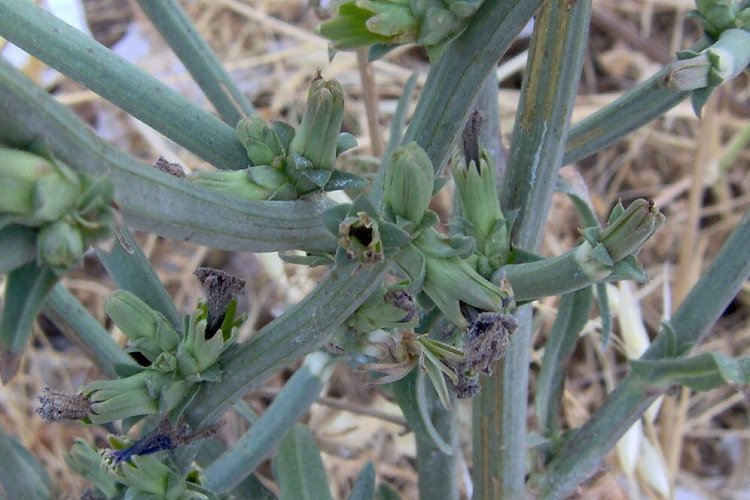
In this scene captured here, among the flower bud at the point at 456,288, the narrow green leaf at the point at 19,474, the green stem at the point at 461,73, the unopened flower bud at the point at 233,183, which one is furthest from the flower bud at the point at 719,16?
the narrow green leaf at the point at 19,474

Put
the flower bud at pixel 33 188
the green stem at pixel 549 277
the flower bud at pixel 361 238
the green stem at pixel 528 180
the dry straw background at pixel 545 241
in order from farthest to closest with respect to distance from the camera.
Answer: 1. the dry straw background at pixel 545 241
2. the green stem at pixel 528 180
3. the green stem at pixel 549 277
4. the flower bud at pixel 361 238
5. the flower bud at pixel 33 188

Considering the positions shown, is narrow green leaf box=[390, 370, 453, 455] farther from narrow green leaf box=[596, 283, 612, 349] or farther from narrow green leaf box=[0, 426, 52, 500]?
narrow green leaf box=[0, 426, 52, 500]

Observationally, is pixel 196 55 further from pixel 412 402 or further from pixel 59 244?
pixel 59 244

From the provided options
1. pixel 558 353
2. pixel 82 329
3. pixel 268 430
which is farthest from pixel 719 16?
pixel 82 329

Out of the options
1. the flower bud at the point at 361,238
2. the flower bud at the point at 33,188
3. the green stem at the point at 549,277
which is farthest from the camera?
the green stem at the point at 549,277

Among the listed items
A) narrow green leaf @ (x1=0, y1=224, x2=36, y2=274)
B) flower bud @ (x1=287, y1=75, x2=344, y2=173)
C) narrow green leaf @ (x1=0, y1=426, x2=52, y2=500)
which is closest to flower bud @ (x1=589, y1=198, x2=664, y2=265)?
flower bud @ (x1=287, y1=75, x2=344, y2=173)

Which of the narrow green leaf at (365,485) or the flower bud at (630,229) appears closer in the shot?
the flower bud at (630,229)

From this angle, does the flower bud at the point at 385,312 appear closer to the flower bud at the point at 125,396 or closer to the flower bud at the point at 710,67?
the flower bud at the point at 125,396
